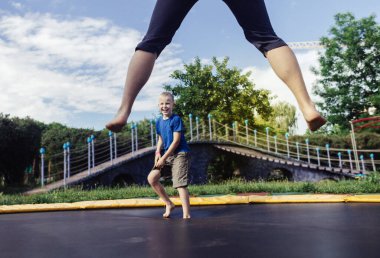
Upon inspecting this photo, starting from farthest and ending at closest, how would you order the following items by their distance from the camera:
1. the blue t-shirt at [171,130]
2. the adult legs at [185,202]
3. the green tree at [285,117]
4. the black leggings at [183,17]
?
1. the green tree at [285,117]
2. the blue t-shirt at [171,130]
3. the adult legs at [185,202]
4. the black leggings at [183,17]

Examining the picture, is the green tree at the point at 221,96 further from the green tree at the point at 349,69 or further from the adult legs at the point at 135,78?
the adult legs at the point at 135,78

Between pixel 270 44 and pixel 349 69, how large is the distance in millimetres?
19324

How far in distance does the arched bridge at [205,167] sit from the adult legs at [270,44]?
21.3ft

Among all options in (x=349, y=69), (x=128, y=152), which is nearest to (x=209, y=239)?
(x=128, y=152)

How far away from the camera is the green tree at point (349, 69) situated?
709 inches

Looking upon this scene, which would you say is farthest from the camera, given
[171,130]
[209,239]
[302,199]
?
[302,199]

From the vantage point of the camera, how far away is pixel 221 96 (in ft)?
57.1

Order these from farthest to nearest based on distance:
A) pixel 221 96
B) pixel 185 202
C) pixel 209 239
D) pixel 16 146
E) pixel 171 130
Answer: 1. pixel 221 96
2. pixel 16 146
3. pixel 171 130
4. pixel 185 202
5. pixel 209 239

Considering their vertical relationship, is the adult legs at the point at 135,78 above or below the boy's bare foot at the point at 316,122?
above

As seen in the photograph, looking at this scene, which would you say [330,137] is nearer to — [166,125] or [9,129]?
[9,129]

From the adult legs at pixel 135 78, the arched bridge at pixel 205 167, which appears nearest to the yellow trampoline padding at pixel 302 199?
the adult legs at pixel 135 78

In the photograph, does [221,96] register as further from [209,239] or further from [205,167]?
[209,239]

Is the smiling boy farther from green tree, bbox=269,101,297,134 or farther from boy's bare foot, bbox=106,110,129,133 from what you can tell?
green tree, bbox=269,101,297,134

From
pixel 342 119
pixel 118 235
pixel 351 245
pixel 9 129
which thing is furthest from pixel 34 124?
pixel 342 119
